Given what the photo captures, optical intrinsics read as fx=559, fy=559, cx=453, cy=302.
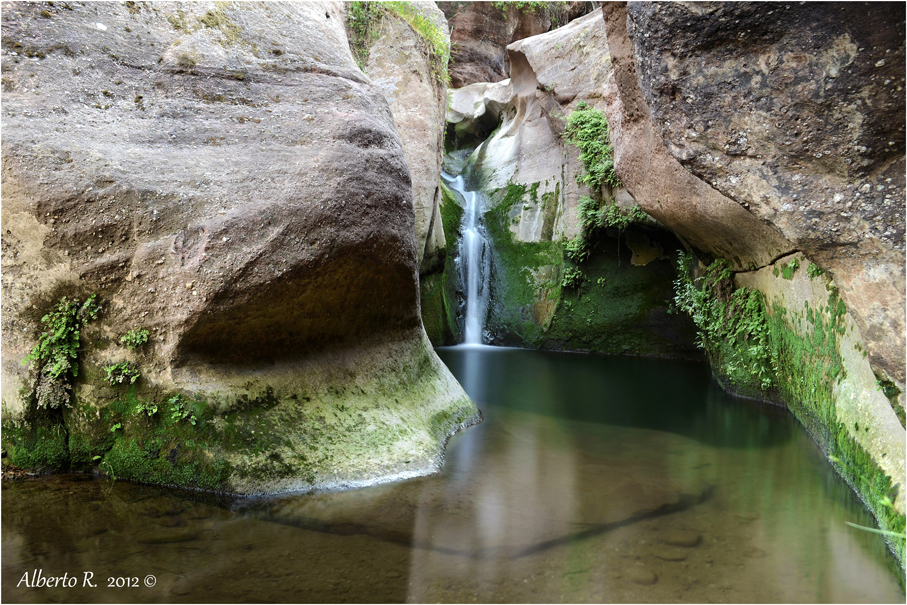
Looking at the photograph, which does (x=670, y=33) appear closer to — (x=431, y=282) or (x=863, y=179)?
(x=863, y=179)

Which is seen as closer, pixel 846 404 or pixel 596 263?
pixel 846 404

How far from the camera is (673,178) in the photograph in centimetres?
614

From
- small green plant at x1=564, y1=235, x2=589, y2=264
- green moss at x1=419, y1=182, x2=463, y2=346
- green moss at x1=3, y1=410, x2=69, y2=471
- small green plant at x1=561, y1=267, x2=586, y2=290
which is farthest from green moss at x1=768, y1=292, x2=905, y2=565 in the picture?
green moss at x1=419, y1=182, x2=463, y2=346

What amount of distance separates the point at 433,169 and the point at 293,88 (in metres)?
5.06

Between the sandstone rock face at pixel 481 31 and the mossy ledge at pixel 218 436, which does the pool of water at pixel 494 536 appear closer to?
the mossy ledge at pixel 218 436

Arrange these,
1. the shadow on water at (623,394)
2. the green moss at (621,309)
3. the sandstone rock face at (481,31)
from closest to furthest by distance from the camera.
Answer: the shadow on water at (623,394), the green moss at (621,309), the sandstone rock face at (481,31)

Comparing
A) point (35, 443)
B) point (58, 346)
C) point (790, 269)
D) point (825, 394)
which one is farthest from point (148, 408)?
point (790, 269)

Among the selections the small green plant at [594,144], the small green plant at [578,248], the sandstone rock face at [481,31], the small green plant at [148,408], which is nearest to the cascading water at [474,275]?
the small green plant at [578,248]

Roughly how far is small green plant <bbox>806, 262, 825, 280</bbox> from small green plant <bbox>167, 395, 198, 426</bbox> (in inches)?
201

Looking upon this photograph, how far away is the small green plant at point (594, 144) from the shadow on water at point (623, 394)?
11.2 ft

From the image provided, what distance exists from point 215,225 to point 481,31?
19104 millimetres

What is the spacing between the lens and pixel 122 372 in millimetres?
3715

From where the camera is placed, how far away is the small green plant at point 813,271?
4.83 metres

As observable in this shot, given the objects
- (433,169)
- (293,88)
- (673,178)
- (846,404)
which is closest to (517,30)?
(433,169)
